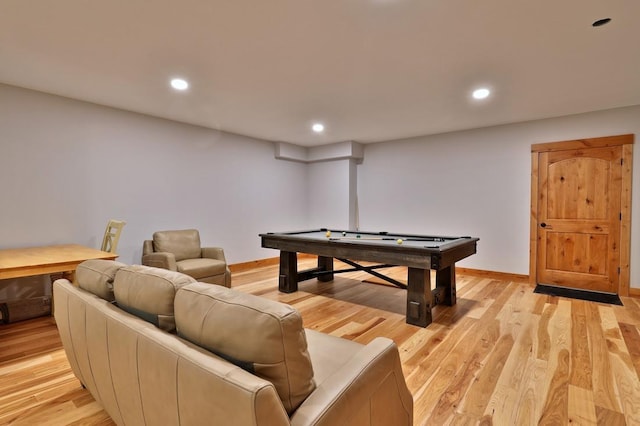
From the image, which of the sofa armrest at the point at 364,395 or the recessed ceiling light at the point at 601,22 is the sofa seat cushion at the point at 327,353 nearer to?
the sofa armrest at the point at 364,395

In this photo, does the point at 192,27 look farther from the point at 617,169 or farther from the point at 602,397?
the point at 617,169

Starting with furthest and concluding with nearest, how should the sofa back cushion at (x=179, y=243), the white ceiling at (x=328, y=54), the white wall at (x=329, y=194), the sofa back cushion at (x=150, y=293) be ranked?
the white wall at (x=329, y=194)
the sofa back cushion at (x=179, y=243)
the white ceiling at (x=328, y=54)
the sofa back cushion at (x=150, y=293)

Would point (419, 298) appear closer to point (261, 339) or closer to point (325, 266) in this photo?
point (325, 266)

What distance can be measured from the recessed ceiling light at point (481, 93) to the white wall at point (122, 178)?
150 inches

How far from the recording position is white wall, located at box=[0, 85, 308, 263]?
3477 millimetres

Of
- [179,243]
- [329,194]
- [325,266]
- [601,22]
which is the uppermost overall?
[601,22]

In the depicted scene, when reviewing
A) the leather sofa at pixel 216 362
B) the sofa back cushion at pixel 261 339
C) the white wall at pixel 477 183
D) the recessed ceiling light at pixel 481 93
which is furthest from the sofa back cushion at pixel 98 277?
the white wall at pixel 477 183

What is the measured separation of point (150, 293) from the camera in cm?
131

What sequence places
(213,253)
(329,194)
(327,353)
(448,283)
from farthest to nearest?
(329,194), (213,253), (448,283), (327,353)

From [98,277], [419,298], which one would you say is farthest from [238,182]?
[98,277]

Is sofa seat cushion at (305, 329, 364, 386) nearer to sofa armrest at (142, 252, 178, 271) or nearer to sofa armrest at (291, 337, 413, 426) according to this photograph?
sofa armrest at (291, 337, 413, 426)

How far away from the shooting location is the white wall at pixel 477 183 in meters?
4.36

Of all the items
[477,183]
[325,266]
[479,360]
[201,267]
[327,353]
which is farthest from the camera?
[477,183]

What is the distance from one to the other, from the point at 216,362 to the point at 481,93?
12.6ft
